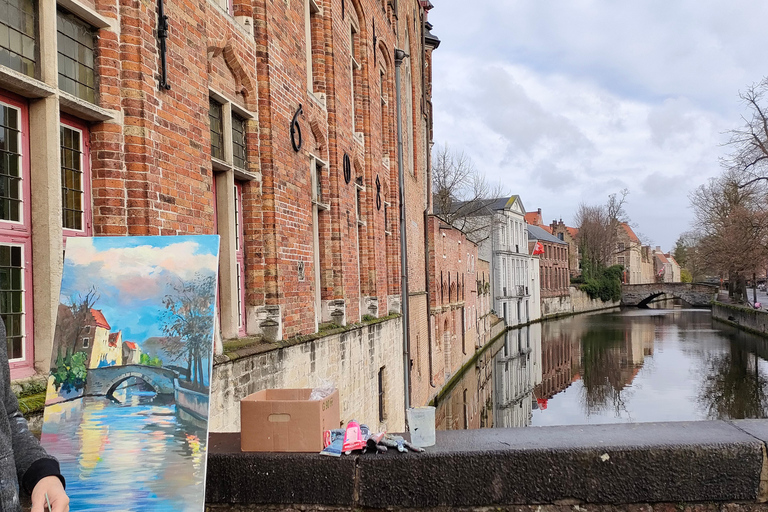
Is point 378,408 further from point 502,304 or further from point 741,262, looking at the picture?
point 502,304

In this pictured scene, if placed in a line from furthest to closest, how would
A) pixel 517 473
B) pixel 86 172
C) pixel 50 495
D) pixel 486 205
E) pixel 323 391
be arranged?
pixel 486 205, pixel 86 172, pixel 323 391, pixel 517 473, pixel 50 495

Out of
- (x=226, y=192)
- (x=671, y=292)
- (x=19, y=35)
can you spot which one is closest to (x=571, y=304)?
(x=671, y=292)

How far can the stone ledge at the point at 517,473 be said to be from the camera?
3.33m

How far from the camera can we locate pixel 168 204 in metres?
4.86

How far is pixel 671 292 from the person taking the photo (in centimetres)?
7475

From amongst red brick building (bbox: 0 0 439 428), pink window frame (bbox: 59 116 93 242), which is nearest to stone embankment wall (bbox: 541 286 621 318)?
red brick building (bbox: 0 0 439 428)

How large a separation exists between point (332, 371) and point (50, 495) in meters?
7.06

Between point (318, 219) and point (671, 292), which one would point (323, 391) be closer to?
point (318, 219)

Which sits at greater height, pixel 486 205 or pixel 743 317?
pixel 486 205

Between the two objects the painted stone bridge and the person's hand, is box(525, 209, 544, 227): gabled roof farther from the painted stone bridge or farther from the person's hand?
the person's hand

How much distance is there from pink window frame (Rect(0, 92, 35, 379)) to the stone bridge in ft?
3.40

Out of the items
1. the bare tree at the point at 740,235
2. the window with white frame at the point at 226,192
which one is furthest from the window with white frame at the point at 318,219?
the bare tree at the point at 740,235

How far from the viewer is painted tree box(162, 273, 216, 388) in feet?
9.55

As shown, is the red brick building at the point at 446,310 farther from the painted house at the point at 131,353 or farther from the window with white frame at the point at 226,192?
the painted house at the point at 131,353
